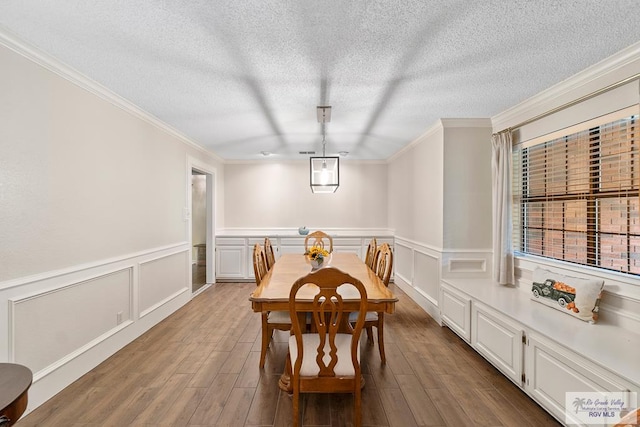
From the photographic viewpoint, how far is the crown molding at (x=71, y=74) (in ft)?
6.27

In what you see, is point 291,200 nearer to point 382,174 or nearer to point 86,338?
point 382,174

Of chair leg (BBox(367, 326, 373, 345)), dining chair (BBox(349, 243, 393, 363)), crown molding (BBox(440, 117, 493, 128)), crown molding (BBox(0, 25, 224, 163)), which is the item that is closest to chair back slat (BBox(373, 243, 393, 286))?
dining chair (BBox(349, 243, 393, 363))

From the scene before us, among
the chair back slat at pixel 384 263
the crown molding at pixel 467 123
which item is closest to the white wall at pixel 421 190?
the crown molding at pixel 467 123

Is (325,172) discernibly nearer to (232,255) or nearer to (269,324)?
(269,324)

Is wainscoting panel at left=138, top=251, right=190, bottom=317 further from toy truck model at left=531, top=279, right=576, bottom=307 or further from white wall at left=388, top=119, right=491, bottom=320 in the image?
toy truck model at left=531, top=279, right=576, bottom=307

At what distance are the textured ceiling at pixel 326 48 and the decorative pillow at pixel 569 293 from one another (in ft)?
5.50

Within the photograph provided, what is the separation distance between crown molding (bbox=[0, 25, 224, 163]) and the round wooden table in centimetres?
196

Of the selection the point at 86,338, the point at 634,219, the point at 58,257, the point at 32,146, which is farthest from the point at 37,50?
the point at 634,219

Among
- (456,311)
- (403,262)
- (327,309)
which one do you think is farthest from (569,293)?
(403,262)

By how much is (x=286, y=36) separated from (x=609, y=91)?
2395mm

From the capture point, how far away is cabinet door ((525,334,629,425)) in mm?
1653

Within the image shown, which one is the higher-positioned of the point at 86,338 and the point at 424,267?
the point at 424,267

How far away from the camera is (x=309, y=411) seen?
6.66 feet

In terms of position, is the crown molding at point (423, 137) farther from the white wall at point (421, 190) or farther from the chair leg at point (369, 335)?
the chair leg at point (369, 335)
